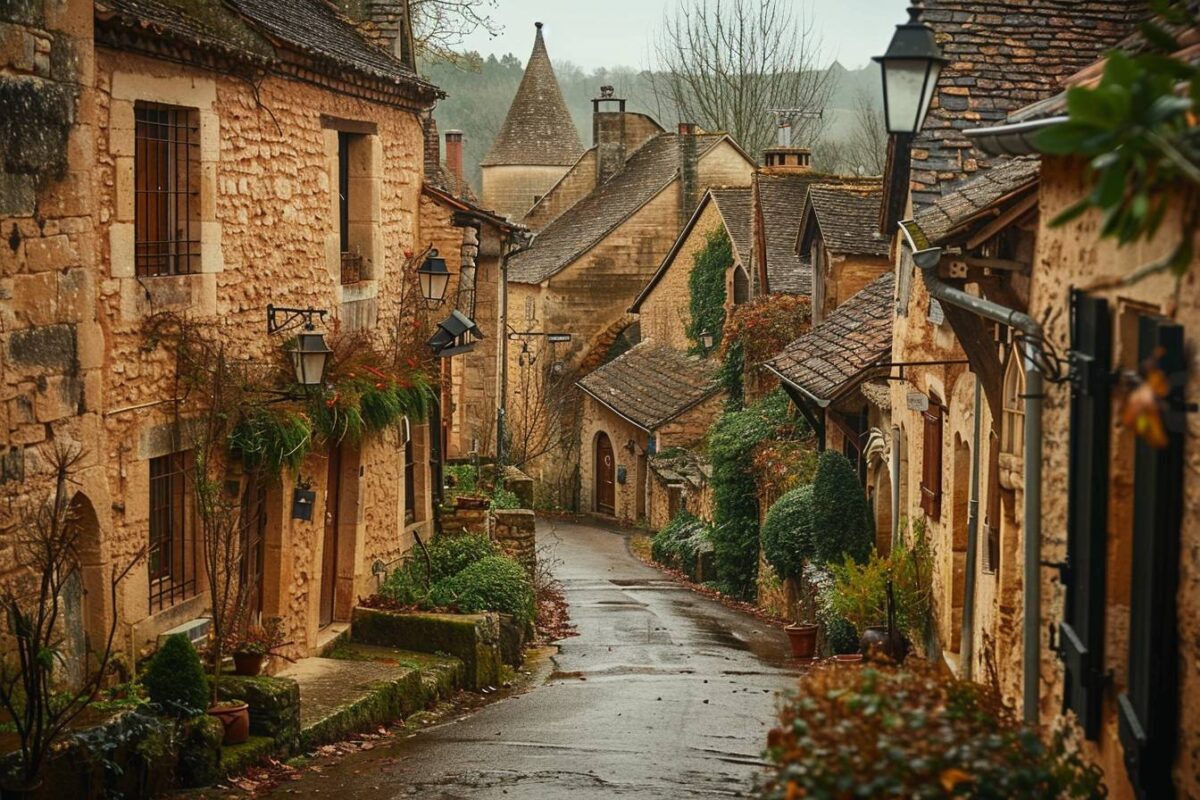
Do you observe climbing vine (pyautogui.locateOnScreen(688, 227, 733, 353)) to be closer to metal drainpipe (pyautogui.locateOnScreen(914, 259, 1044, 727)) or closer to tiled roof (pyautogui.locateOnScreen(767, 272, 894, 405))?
tiled roof (pyautogui.locateOnScreen(767, 272, 894, 405))

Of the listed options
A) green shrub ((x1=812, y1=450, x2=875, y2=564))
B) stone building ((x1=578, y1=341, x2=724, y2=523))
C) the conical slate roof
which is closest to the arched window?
green shrub ((x1=812, y1=450, x2=875, y2=564))

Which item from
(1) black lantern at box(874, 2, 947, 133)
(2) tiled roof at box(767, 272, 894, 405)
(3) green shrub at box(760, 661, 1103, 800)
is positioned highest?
(1) black lantern at box(874, 2, 947, 133)

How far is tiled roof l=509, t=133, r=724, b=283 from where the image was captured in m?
41.0

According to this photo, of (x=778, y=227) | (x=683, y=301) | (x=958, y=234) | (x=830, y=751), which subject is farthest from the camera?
(x=683, y=301)

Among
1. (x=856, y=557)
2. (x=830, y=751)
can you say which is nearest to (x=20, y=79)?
(x=830, y=751)

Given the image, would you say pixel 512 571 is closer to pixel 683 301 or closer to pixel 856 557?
pixel 856 557

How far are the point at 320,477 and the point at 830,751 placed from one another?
9.98 meters

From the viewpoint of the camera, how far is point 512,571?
16.6 meters

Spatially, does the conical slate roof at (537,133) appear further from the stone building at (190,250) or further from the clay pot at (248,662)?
the clay pot at (248,662)

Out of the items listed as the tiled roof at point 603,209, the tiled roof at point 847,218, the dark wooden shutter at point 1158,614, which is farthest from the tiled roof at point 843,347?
the tiled roof at point 603,209

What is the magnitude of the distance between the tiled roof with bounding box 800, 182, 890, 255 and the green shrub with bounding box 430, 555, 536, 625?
7.42 m

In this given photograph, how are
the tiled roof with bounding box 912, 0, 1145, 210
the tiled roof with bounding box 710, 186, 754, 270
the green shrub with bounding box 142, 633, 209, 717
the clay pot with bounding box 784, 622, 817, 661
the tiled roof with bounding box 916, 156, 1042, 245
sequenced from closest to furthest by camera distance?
the tiled roof with bounding box 916, 156, 1042, 245 < the green shrub with bounding box 142, 633, 209, 717 < the tiled roof with bounding box 912, 0, 1145, 210 < the clay pot with bounding box 784, 622, 817, 661 < the tiled roof with bounding box 710, 186, 754, 270

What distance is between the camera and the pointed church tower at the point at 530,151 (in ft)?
178

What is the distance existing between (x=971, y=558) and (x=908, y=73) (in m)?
3.91
